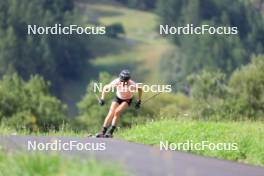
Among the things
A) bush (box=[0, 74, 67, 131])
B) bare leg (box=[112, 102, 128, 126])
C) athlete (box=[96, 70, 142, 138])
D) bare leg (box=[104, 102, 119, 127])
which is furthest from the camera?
bush (box=[0, 74, 67, 131])

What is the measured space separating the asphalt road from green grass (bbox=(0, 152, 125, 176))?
87 centimetres

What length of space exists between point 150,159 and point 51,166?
3.12 metres

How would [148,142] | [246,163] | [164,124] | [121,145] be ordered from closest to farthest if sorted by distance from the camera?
[246,163]
[121,145]
[148,142]
[164,124]

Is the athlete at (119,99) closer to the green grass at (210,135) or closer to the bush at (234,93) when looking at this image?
the green grass at (210,135)

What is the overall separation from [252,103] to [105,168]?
8366 cm

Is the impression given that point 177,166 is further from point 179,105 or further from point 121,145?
point 179,105

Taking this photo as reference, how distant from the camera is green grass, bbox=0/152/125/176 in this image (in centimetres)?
1183

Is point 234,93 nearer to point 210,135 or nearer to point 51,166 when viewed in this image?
point 210,135

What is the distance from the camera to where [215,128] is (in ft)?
65.6

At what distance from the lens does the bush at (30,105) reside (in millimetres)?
100188

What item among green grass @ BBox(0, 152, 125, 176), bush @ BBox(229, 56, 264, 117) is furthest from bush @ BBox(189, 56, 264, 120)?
green grass @ BBox(0, 152, 125, 176)

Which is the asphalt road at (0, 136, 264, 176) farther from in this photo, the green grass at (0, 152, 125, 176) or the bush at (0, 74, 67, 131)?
the bush at (0, 74, 67, 131)

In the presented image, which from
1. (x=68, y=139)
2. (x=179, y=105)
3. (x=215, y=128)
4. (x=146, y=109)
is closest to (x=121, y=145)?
(x=68, y=139)

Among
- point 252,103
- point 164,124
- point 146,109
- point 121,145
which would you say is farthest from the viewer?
point 146,109
